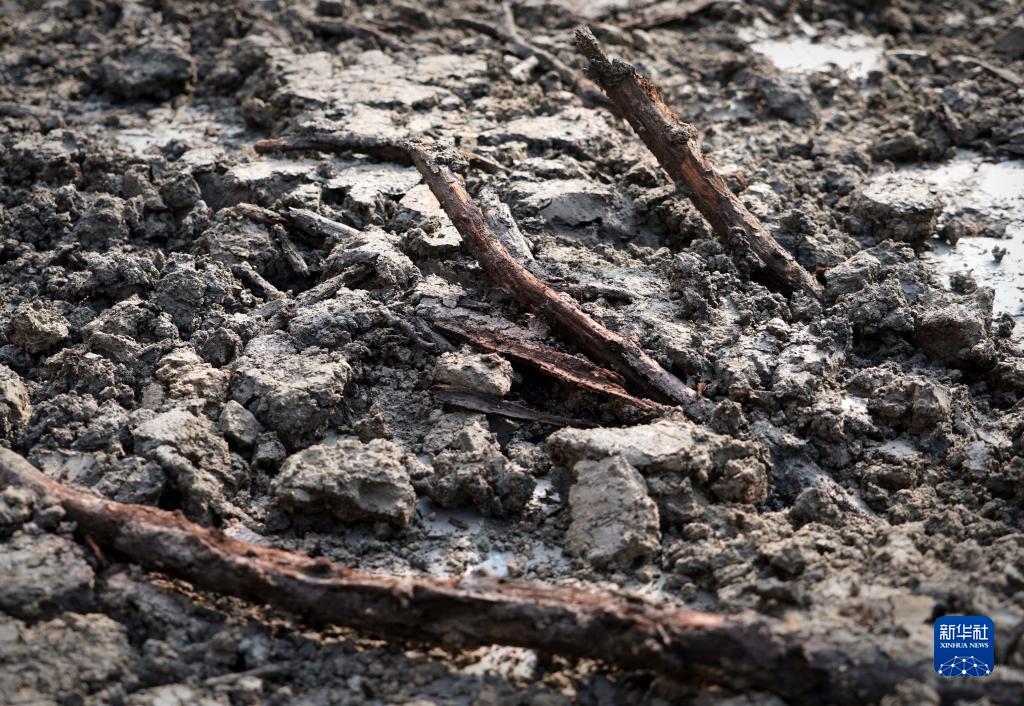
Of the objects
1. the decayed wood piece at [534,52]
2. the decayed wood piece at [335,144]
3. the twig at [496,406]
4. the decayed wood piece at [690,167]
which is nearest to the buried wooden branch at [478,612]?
the twig at [496,406]

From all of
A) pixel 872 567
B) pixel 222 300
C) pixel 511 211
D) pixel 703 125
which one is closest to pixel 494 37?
pixel 703 125

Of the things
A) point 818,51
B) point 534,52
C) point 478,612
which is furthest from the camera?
point 818,51

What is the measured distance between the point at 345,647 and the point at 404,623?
20cm

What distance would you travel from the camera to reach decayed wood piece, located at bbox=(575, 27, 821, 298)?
4109 mm

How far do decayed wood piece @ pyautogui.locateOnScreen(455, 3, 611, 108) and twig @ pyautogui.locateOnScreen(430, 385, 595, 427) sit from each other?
2.44m

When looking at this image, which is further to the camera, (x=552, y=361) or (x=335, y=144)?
(x=335, y=144)

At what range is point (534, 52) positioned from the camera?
5.84m

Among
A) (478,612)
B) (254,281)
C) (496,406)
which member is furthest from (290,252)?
(478,612)

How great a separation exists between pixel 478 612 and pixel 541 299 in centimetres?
142

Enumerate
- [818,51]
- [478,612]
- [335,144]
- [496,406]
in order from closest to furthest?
[478,612] → [496,406] → [335,144] → [818,51]
